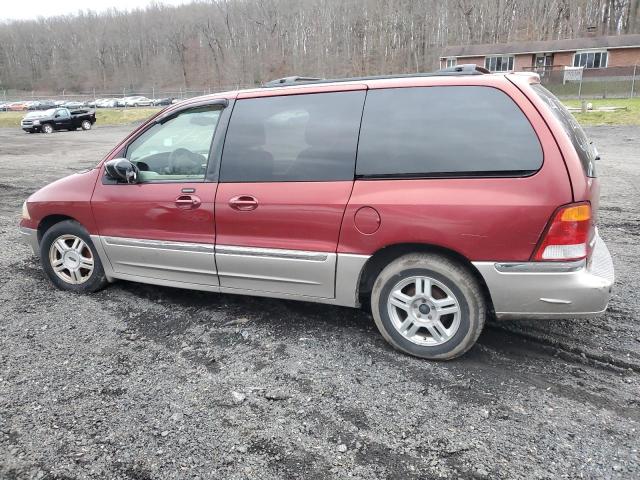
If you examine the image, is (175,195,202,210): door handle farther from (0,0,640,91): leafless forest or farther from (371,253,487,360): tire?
(0,0,640,91): leafless forest

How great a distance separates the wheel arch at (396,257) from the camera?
3.29 m

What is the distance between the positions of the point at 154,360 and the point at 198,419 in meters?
0.83

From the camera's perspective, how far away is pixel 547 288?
3057 millimetres

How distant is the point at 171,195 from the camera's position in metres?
4.07

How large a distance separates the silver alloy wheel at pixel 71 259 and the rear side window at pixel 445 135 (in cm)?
286

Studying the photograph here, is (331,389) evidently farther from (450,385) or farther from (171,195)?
(171,195)

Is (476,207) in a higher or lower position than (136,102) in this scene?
higher

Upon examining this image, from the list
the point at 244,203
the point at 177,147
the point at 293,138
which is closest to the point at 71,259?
the point at 177,147

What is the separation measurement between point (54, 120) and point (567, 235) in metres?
31.7

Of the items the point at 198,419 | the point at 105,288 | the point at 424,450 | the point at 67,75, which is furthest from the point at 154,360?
the point at 67,75

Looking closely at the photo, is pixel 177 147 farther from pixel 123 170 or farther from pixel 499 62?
pixel 499 62

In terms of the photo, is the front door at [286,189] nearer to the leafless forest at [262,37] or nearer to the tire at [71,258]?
the tire at [71,258]

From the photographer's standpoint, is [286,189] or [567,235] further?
[286,189]

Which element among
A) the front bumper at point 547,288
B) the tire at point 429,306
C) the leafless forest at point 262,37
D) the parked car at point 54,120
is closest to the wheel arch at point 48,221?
the tire at point 429,306
